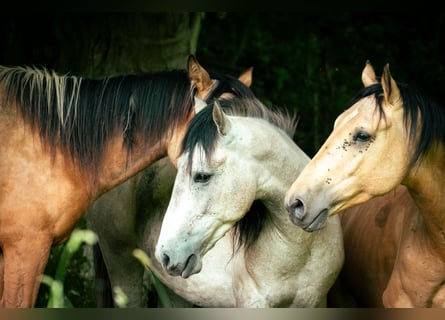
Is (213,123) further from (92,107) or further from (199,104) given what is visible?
(92,107)

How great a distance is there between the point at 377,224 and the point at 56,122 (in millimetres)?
1815

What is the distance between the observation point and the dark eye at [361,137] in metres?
3.97

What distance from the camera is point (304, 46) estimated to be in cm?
817

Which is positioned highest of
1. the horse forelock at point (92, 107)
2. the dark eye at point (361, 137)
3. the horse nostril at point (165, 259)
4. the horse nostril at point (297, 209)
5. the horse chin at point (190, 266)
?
the dark eye at point (361, 137)

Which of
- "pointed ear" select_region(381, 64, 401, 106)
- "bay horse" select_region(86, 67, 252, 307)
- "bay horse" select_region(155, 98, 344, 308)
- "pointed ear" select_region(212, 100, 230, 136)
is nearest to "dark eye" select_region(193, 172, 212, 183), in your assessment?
"bay horse" select_region(155, 98, 344, 308)

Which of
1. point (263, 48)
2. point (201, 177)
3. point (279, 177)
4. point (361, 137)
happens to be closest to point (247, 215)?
point (279, 177)

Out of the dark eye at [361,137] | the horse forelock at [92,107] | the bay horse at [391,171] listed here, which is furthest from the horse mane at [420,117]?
the horse forelock at [92,107]

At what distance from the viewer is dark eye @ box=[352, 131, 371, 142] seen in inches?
156

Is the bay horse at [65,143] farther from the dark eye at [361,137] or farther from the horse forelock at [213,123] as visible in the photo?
the dark eye at [361,137]

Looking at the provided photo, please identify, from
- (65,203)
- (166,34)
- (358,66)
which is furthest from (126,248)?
(358,66)

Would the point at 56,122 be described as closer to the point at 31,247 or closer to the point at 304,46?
the point at 31,247

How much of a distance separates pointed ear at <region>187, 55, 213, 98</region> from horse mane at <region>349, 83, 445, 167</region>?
1.08m

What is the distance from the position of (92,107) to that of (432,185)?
73.1 inches

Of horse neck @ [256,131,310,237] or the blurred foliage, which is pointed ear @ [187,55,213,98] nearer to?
horse neck @ [256,131,310,237]
